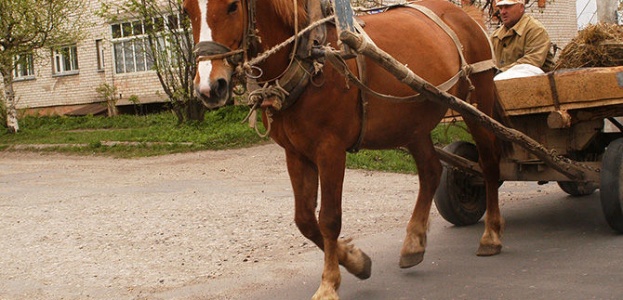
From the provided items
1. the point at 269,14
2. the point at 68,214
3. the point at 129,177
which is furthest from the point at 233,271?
the point at 129,177

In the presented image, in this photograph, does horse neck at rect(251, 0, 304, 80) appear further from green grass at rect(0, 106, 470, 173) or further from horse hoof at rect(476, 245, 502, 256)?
green grass at rect(0, 106, 470, 173)

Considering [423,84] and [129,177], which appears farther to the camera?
[129,177]

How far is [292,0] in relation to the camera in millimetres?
4965

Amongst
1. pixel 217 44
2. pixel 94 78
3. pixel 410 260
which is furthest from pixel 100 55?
pixel 217 44

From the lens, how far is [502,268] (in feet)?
19.8

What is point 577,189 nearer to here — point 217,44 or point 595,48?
point 595,48

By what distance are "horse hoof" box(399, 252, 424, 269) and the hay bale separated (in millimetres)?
2801

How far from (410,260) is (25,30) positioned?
695 inches

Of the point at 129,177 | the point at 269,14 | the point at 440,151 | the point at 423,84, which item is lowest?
the point at 129,177

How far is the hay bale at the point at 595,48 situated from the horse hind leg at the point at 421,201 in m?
2.00

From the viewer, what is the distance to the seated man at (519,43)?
765 cm

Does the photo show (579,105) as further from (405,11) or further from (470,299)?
(470,299)

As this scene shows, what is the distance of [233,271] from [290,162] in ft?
4.96

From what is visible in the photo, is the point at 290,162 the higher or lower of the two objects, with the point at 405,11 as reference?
lower
